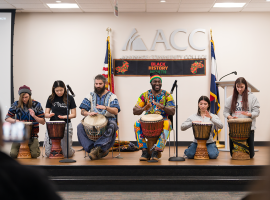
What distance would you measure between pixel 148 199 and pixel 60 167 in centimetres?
130

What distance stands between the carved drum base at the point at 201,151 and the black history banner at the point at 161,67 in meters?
2.47

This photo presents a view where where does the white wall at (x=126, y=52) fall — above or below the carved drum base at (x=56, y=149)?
above

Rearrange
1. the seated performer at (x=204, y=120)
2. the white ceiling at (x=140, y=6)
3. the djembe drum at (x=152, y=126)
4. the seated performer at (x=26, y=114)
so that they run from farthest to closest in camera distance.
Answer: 1. the white ceiling at (x=140, y=6)
2. the seated performer at (x=26, y=114)
3. the seated performer at (x=204, y=120)
4. the djembe drum at (x=152, y=126)

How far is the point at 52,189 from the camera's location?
0.75m

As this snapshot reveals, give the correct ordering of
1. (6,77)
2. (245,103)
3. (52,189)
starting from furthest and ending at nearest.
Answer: (6,77), (245,103), (52,189)

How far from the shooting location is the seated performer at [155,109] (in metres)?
4.18

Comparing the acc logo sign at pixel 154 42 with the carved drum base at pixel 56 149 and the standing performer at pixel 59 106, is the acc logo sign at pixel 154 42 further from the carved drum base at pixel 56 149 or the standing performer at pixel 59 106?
the carved drum base at pixel 56 149

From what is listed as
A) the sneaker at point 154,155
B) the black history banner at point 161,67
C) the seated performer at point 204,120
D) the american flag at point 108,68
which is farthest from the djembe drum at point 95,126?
the black history banner at point 161,67

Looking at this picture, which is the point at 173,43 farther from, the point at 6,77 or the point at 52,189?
the point at 52,189

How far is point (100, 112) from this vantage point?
452 centimetres

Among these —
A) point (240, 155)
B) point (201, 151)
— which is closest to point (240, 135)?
point (240, 155)

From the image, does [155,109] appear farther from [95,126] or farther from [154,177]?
[154,177]

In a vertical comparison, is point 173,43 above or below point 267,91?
above

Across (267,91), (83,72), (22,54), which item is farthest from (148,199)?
(22,54)
